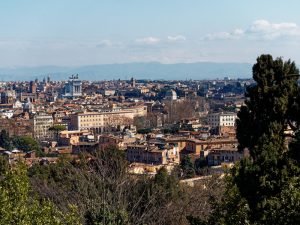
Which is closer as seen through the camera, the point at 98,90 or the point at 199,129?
the point at 199,129

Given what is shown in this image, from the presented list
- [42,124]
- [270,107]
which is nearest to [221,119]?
Answer: [42,124]

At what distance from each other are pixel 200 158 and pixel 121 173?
20286 millimetres

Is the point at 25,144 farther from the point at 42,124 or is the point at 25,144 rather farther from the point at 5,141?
the point at 42,124

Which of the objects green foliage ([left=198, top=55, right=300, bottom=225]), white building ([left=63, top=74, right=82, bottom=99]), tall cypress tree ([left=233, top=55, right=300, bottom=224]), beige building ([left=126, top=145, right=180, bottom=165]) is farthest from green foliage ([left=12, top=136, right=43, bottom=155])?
white building ([left=63, top=74, right=82, bottom=99])

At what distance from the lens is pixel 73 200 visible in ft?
39.0

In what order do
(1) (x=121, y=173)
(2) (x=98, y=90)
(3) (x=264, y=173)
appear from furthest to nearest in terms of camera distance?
1. (2) (x=98, y=90)
2. (1) (x=121, y=173)
3. (3) (x=264, y=173)

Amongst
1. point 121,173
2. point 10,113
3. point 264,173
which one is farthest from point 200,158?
point 10,113

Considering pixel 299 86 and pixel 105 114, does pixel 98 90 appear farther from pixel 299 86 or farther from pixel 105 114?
pixel 299 86

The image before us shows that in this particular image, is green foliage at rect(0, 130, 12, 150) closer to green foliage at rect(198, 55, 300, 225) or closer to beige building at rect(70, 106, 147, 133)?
beige building at rect(70, 106, 147, 133)

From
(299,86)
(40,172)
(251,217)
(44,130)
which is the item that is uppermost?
(299,86)

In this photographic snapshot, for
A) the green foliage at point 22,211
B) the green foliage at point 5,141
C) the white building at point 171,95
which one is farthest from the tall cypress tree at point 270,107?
the white building at point 171,95

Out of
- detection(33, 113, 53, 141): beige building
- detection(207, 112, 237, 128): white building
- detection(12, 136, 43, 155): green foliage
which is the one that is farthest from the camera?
detection(207, 112, 237, 128): white building

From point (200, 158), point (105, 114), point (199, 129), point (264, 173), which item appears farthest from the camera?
point (105, 114)

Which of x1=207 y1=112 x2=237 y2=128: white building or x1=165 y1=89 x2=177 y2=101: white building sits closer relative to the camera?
x1=207 y1=112 x2=237 y2=128: white building
